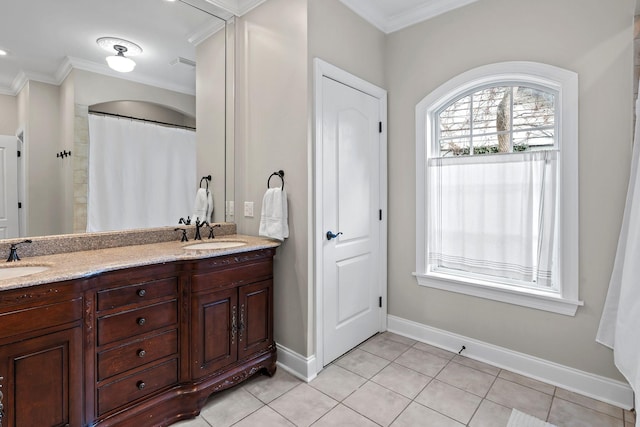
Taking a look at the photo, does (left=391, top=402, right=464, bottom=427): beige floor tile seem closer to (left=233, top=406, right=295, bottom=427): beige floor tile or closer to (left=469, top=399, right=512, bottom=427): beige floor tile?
(left=469, top=399, right=512, bottom=427): beige floor tile

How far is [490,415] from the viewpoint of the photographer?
192 centimetres

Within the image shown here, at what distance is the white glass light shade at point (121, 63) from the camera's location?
211 cm

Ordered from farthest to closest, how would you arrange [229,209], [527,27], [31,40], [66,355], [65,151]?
1. [229,209]
2. [527,27]
3. [65,151]
4. [31,40]
5. [66,355]

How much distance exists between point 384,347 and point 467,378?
0.68 m

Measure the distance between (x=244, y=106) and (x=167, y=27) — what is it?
2.40 ft

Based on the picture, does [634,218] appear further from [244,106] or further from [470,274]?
[244,106]

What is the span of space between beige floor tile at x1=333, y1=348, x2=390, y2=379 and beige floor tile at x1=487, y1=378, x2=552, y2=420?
29.2 inches

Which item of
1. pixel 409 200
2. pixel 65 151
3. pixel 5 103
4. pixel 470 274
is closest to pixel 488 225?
pixel 470 274

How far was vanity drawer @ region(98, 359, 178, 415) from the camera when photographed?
5.30 ft

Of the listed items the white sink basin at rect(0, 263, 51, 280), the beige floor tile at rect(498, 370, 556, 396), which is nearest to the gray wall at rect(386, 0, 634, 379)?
the beige floor tile at rect(498, 370, 556, 396)

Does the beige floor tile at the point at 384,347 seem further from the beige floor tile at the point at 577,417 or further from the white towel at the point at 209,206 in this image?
the white towel at the point at 209,206

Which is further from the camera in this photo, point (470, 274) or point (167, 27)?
point (470, 274)

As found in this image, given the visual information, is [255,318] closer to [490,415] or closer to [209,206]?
[209,206]

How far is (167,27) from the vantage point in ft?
7.70
